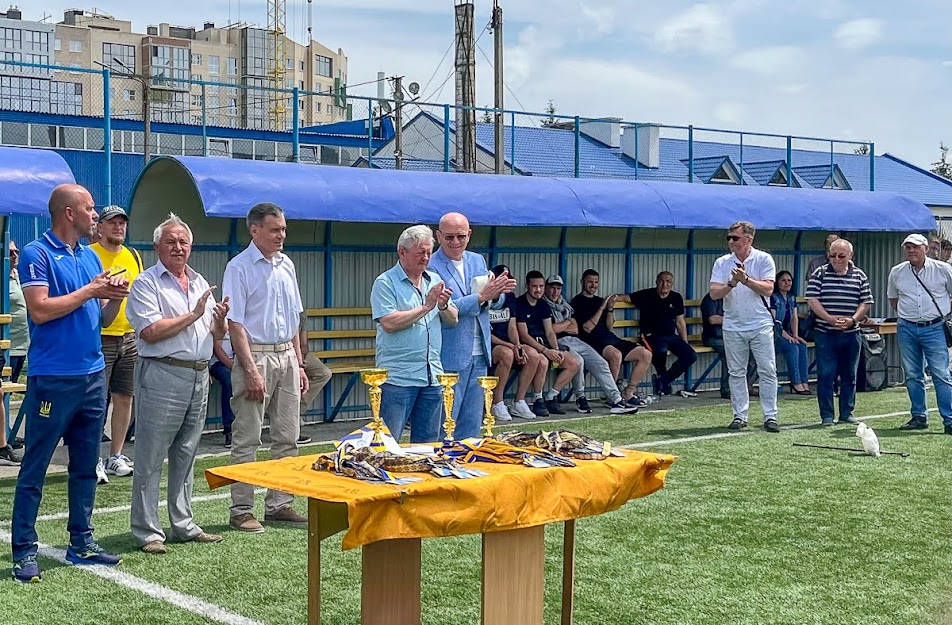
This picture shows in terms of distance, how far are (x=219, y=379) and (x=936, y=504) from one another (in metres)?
6.27

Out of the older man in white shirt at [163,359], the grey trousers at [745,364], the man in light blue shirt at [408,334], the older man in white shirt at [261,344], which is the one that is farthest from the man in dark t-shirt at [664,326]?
the older man in white shirt at [163,359]

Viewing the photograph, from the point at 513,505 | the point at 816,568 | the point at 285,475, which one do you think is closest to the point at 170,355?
the point at 285,475

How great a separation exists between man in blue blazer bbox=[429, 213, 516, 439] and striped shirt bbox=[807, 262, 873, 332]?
19.2 ft

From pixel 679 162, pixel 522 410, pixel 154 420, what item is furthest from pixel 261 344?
pixel 679 162

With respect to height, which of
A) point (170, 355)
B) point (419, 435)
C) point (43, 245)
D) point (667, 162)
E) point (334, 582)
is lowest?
point (334, 582)

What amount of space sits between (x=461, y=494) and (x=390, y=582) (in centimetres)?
88

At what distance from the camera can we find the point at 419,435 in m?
7.46

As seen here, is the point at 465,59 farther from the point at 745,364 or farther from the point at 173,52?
the point at 173,52

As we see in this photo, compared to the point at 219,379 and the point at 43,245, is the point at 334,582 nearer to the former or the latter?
the point at 43,245

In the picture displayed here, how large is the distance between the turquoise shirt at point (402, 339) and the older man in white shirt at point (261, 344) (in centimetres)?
59

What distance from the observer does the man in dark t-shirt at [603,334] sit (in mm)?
14312

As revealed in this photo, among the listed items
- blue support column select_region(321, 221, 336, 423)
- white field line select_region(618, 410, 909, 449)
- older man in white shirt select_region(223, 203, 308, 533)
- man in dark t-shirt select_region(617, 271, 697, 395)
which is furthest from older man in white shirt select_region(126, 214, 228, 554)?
man in dark t-shirt select_region(617, 271, 697, 395)

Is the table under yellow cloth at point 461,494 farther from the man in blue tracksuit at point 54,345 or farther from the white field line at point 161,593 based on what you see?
the man in blue tracksuit at point 54,345

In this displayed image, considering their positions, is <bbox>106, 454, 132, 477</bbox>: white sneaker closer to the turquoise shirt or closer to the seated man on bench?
the turquoise shirt
